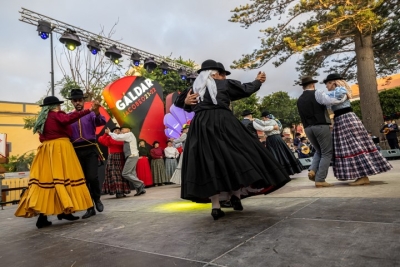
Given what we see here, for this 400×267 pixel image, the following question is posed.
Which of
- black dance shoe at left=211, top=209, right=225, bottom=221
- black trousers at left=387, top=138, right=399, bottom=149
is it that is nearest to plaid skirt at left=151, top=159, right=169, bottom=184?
black dance shoe at left=211, top=209, right=225, bottom=221

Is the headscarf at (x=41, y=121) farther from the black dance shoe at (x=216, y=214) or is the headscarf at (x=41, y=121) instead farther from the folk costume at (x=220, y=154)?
the black dance shoe at (x=216, y=214)

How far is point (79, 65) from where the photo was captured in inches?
659

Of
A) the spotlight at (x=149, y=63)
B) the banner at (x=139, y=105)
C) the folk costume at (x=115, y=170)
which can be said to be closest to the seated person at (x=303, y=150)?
the banner at (x=139, y=105)

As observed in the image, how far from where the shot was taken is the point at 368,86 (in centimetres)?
1227

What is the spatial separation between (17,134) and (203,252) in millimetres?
30761

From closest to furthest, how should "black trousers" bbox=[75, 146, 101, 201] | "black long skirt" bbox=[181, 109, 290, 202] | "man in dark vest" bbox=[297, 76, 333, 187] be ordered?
"black long skirt" bbox=[181, 109, 290, 202]
"black trousers" bbox=[75, 146, 101, 201]
"man in dark vest" bbox=[297, 76, 333, 187]

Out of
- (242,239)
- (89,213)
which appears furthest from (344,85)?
(89,213)

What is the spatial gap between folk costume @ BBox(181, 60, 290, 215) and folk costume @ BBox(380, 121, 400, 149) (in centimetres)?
1114

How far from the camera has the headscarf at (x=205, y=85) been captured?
296 centimetres

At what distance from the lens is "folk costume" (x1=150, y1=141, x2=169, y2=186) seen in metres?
10.0

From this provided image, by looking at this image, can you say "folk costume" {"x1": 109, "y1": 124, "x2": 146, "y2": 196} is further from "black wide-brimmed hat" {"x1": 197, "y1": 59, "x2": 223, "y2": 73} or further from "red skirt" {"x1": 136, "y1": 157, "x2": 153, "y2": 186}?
"black wide-brimmed hat" {"x1": 197, "y1": 59, "x2": 223, "y2": 73}

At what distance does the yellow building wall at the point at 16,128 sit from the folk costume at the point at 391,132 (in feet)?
91.1

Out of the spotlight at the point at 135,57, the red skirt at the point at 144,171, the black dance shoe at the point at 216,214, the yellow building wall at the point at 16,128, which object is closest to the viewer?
the black dance shoe at the point at 216,214

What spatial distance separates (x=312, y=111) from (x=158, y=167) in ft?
22.0
